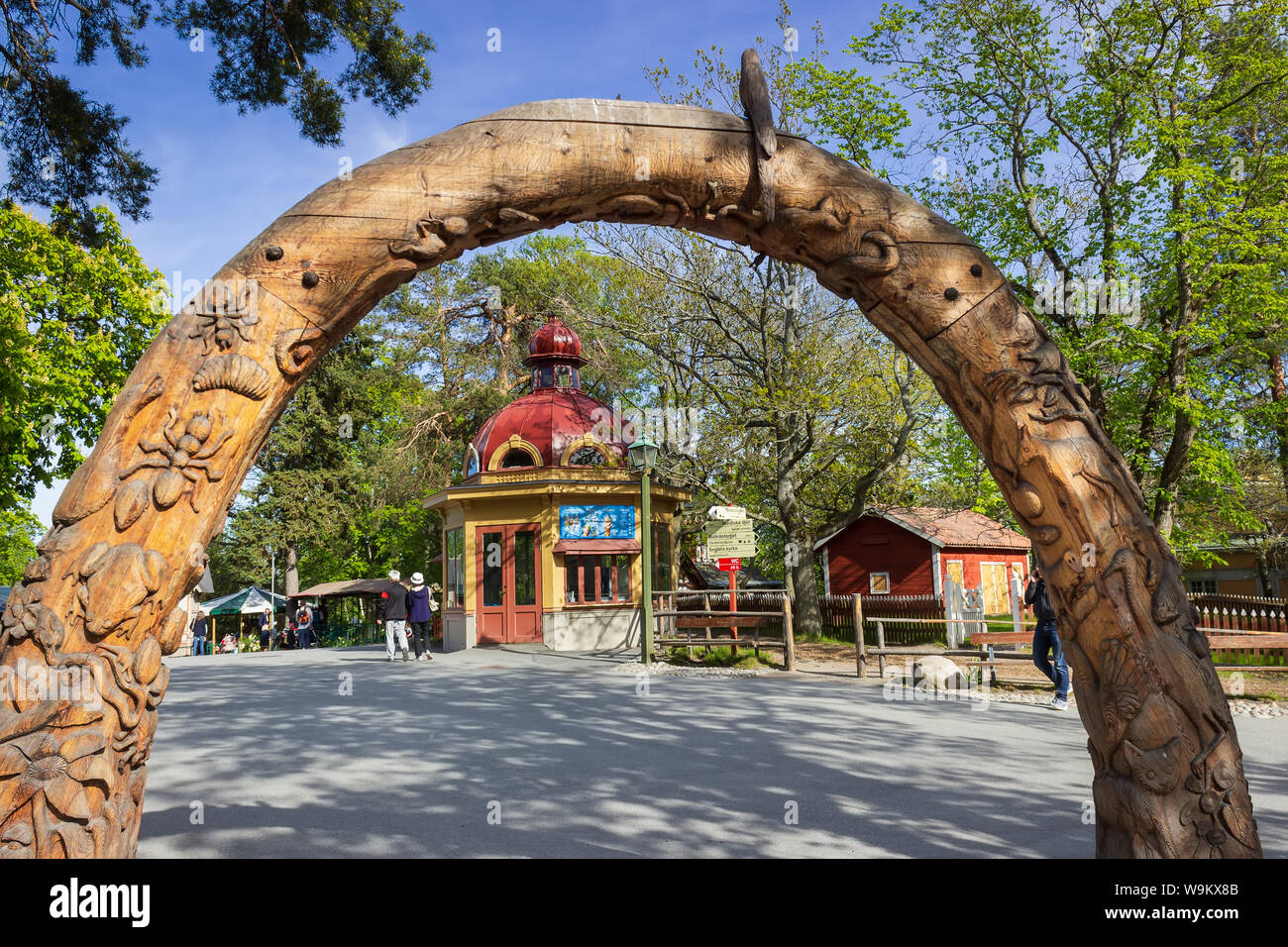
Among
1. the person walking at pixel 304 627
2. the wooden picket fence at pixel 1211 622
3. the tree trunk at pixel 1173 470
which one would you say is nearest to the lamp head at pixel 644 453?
the wooden picket fence at pixel 1211 622

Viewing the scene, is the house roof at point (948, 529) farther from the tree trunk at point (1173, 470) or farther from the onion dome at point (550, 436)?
the tree trunk at point (1173, 470)

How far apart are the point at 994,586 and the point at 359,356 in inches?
1150

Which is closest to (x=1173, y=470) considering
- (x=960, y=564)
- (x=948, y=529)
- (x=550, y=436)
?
(x=550, y=436)

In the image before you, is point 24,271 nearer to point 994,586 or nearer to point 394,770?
point 394,770

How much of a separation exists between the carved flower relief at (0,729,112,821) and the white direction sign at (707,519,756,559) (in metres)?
13.5

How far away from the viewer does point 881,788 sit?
19.5 feet

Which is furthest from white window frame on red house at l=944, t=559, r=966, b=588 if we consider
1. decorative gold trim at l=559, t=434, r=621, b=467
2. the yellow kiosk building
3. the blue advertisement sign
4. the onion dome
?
decorative gold trim at l=559, t=434, r=621, b=467

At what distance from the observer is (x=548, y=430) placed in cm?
2205

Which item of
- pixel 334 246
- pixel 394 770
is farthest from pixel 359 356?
pixel 334 246

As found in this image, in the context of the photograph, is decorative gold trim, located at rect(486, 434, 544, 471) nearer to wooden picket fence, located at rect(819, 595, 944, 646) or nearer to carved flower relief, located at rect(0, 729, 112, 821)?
wooden picket fence, located at rect(819, 595, 944, 646)

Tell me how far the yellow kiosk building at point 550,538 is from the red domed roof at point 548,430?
34 mm

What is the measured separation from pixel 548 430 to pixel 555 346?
153 inches

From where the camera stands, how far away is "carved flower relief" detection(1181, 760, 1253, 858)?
2377mm
